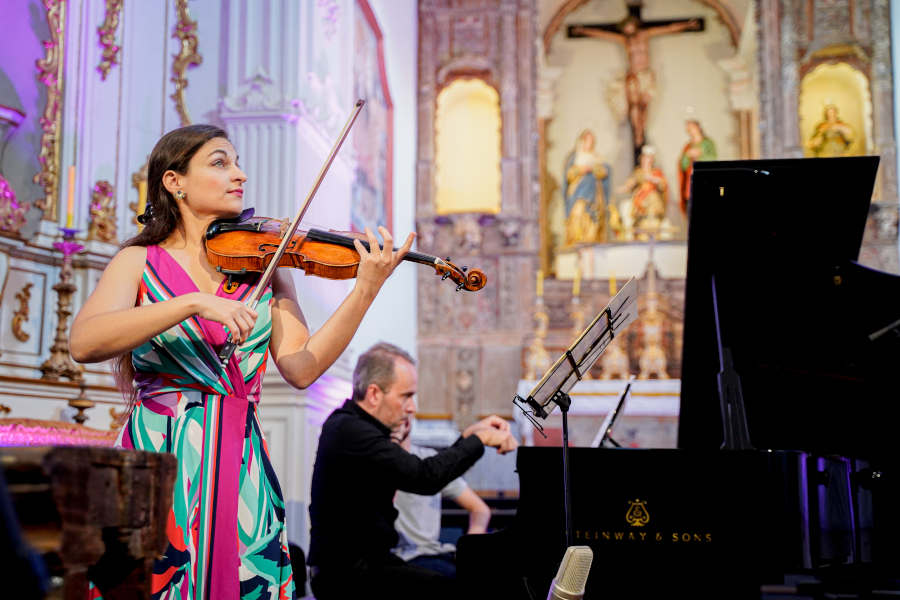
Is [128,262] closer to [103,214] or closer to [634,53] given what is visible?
[103,214]

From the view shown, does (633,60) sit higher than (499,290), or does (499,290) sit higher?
(633,60)

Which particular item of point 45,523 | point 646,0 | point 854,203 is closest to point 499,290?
point 646,0

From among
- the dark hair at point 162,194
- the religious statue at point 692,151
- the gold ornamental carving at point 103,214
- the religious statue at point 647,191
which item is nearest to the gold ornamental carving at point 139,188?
the gold ornamental carving at point 103,214

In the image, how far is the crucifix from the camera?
35.1 ft

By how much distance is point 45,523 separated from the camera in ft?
3.65

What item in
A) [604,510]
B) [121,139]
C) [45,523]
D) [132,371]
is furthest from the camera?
[121,139]

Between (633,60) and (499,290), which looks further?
(633,60)

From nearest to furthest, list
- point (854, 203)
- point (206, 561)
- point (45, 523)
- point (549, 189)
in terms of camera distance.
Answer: point (45, 523)
point (206, 561)
point (854, 203)
point (549, 189)

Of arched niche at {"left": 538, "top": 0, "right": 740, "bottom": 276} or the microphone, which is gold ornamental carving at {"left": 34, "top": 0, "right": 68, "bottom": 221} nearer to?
the microphone

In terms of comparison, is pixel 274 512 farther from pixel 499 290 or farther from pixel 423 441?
pixel 499 290

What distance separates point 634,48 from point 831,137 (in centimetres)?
267

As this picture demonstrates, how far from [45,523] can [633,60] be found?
34.8 ft

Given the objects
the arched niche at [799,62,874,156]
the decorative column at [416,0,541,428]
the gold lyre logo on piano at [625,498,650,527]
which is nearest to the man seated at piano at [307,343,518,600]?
the gold lyre logo on piano at [625,498,650,527]

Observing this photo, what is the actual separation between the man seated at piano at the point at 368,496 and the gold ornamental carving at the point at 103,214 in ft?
5.64
